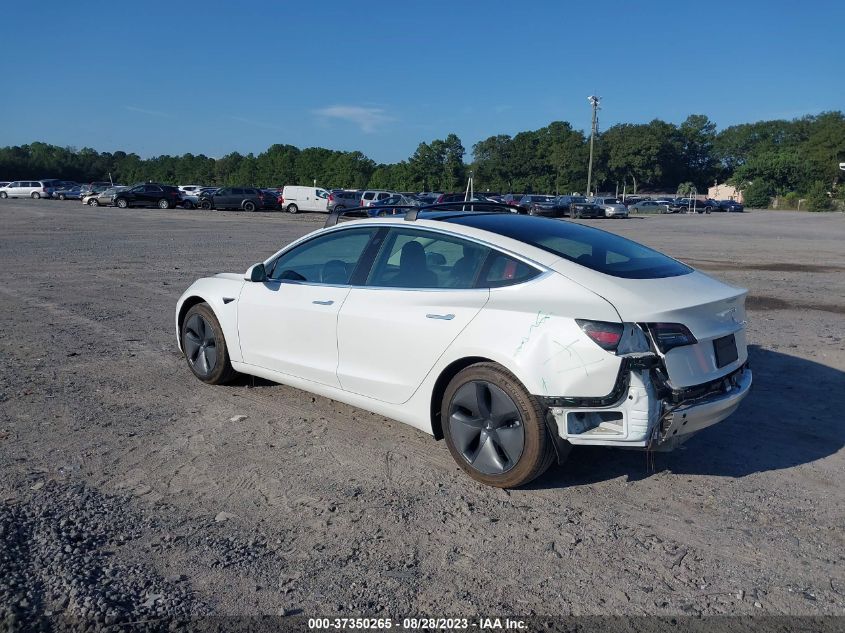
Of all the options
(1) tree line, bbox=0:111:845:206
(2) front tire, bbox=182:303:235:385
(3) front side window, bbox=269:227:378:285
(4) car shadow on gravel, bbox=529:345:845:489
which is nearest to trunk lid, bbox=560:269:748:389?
(4) car shadow on gravel, bbox=529:345:845:489

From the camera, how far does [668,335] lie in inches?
159

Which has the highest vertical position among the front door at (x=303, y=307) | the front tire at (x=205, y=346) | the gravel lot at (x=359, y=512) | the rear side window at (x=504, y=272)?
the rear side window at (x=504, y=272)

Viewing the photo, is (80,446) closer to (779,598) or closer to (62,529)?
(62,529)

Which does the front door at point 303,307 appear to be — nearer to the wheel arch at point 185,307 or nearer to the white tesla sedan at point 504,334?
the white tesla sedan at point 504,334

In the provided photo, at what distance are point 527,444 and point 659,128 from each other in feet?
479

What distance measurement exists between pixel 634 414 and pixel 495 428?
793 mm

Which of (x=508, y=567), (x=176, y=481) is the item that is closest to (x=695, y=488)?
(x=508, y=567)

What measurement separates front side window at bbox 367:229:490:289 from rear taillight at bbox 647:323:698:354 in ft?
3.72

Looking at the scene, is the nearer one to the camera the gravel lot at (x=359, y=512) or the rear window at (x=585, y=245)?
the gravel lot at (x=359, y=512)

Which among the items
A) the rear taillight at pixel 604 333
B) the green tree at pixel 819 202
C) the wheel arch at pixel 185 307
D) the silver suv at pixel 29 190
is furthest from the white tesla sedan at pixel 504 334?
the green tree at pixel 819 202

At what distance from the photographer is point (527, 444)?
4.16 metres

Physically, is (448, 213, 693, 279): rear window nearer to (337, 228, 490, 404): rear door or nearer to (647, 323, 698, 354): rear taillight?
(337, 228, 490, 404): rear door

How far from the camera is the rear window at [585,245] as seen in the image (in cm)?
461

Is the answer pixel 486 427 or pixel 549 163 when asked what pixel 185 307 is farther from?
pixel 549 163
